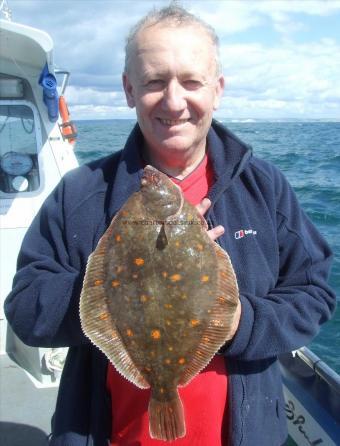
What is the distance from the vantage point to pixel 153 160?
236 cm

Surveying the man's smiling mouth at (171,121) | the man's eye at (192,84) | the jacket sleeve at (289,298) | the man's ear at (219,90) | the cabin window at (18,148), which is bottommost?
the cabin window at (18,148)

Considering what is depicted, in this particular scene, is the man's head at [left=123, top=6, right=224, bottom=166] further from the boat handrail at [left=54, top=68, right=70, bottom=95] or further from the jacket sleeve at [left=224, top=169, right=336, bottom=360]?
the boat handrail at [left=54, top=68, right=70, bottom=95]

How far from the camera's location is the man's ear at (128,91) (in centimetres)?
222

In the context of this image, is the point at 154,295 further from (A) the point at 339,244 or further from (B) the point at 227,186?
(A) the point at 339,244

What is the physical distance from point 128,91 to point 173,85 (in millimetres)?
301

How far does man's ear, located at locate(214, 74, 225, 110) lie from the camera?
7.36 feet

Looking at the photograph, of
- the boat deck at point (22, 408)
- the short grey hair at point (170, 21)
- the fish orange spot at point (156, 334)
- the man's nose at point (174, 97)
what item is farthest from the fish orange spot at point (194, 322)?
the boat deck at point (22, 408)

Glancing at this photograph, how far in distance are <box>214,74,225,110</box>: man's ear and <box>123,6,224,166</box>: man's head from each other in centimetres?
3

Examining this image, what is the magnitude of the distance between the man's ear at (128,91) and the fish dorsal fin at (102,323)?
2.16ft

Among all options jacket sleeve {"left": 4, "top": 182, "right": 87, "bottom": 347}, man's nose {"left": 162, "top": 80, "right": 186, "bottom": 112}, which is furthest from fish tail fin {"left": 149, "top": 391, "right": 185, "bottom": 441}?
man's nose {"left": 162, "top": 80, "right": 186, "bottom": 112}

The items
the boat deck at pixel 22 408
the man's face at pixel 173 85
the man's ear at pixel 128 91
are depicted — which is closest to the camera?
the man's face at pixel 173 85

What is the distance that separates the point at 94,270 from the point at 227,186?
2.54 feet

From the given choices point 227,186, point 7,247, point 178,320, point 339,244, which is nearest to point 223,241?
point 227,186

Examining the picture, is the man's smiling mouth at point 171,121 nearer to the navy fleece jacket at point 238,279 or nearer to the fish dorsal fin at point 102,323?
the navy fleece jacket at point 238,279
